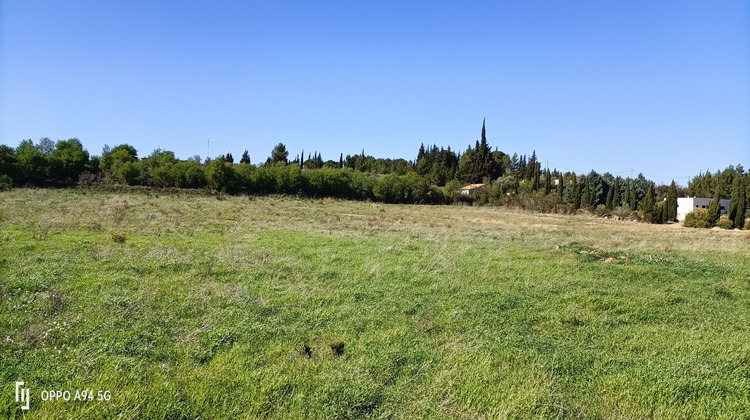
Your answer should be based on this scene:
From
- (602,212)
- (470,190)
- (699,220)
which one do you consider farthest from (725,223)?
(470,190)

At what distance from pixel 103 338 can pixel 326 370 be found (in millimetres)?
2913

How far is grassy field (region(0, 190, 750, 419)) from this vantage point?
Result: 3.71m

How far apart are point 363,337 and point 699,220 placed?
44227mm

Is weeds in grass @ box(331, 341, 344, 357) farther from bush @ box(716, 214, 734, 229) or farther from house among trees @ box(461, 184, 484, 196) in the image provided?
house among trees @ box(461, 184, 484, 196)

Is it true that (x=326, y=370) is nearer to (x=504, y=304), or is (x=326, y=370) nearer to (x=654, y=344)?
(x=504, y=304)

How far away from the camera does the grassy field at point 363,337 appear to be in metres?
3.71

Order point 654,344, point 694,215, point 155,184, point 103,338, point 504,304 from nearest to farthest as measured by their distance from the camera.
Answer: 1. point 103,338
2. point 654,344
3. point 504,304
4. point 694,215
5. point 155,184

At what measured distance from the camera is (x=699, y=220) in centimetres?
3612

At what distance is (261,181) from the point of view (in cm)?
5138

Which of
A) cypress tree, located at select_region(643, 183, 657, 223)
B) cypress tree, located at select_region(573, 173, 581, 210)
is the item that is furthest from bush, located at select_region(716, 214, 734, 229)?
cypress tree, located at select_region(573, 173, 581, 210)

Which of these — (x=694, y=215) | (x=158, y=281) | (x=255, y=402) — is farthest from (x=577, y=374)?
(x=694, y=215)

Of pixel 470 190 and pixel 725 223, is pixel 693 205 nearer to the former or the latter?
pixel 725 223

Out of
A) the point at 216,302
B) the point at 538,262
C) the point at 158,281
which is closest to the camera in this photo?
the point at 216,302

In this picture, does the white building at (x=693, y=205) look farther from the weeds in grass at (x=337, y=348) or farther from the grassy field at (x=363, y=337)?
the weeds in grass at (x=337, y=348)
